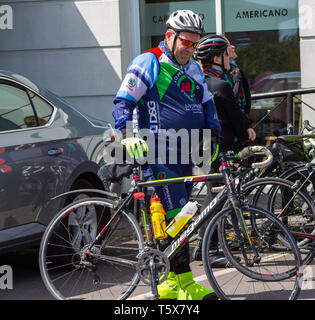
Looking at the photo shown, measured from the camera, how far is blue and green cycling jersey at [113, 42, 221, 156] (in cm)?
435

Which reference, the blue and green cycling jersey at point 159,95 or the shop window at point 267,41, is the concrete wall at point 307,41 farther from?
the blue and green cycling jersey at point 159,95

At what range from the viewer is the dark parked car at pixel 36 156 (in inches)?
199

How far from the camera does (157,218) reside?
429cm

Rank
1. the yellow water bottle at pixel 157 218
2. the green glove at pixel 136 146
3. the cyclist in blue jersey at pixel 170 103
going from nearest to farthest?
1. the green glove at pixel 136 146
2. the yellow water bottle at pixel 157 218
3. the cyclist in blue jersey at pixel 170 103

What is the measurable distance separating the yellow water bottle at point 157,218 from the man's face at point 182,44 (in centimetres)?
95

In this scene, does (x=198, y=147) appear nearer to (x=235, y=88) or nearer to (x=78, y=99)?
(x=235, y=88)

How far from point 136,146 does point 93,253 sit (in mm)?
761

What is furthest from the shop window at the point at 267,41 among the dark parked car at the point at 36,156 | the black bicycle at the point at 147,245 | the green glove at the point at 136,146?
the green glove at the point at 136,146

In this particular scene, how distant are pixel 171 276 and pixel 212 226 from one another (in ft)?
1.92

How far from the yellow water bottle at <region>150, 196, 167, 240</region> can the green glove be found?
1.09 ft

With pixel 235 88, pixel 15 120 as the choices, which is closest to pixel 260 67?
pixel 235 88

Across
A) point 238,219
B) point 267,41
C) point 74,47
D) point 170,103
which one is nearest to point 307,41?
point 267,41

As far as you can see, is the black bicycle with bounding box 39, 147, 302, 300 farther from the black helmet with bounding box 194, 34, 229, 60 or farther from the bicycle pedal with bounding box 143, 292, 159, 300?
the black helmet with bounding box 194, 34, 229, 60

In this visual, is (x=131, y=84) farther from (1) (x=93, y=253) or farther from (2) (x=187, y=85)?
(1) (x=93, y=253)
